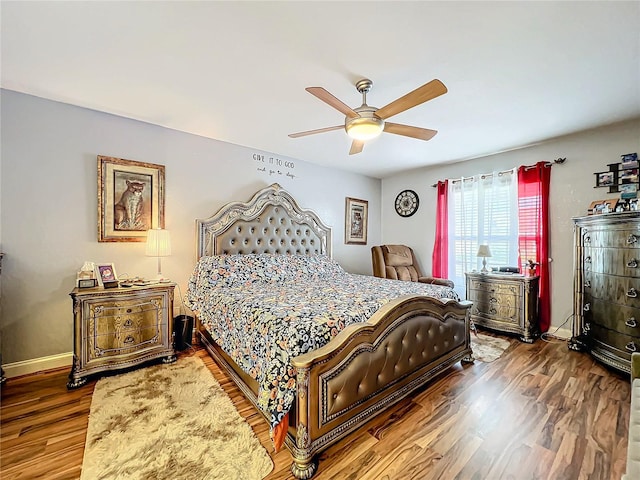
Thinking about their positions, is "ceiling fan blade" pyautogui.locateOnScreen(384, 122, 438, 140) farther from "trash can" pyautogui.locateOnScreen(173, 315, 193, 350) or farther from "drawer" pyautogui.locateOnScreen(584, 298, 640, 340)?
"trash can" pyautogui.locateOnScreen(173, 315, 193, 350)

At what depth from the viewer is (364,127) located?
2.12 m

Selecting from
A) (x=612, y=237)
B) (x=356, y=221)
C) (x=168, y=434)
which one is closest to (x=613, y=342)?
(x=612, y=237)

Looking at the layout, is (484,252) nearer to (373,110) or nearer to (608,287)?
(608,287)

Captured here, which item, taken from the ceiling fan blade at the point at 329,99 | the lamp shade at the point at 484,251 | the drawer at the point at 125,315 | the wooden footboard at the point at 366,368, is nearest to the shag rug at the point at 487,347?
the wooden footboard at the point at 366,368

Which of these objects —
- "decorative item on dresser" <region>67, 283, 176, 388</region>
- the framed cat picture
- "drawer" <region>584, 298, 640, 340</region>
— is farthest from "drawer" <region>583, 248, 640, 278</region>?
the framed cat picture

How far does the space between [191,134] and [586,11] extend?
3.47 metres

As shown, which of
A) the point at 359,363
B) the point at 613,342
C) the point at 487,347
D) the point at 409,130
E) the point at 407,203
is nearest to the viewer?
the point at 359,363

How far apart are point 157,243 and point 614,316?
14.5 ft

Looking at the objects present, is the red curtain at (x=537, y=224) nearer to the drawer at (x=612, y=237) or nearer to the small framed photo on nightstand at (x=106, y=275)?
the drawer at (x=612, y=237)

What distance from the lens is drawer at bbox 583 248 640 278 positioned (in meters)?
2.44

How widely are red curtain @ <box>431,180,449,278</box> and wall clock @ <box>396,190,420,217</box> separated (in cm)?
46

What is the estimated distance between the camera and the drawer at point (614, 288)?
2.43 meters

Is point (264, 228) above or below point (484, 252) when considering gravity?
above

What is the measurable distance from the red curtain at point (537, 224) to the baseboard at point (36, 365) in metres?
5.27
